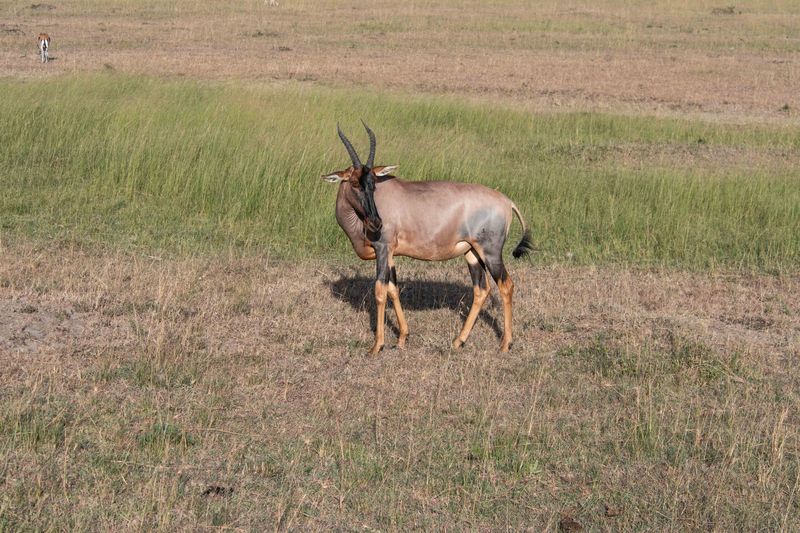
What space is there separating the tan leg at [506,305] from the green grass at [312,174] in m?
2.80

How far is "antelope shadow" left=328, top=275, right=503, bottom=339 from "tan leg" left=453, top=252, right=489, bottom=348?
0.55 m

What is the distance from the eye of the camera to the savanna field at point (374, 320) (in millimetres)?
5316

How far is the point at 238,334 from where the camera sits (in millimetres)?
7688

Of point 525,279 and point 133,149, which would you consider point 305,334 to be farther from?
point 133,149

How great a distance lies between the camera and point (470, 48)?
27109mm

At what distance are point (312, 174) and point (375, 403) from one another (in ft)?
18.0

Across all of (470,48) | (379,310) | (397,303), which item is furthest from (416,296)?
(470,48)

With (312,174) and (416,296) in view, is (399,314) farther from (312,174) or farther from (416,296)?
(312,174)

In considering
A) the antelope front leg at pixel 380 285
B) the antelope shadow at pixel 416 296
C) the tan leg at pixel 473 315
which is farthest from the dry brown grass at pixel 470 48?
the antelope front leg at pixel 380 285

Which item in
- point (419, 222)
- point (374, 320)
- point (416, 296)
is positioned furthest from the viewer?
point (416, 296)

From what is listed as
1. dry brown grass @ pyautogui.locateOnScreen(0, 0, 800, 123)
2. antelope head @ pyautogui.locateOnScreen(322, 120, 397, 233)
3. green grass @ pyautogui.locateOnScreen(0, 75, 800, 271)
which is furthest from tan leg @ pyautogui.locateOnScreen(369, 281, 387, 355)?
dry brown grass @ pyautogui.locateOnScreen(0, 0, 800, 123)

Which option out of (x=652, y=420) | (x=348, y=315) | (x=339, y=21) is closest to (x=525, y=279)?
(x=348, y=315)

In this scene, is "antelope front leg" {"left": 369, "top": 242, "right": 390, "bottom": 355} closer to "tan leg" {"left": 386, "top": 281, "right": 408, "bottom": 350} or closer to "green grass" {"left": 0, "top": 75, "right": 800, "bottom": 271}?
"tan leg" {"left": 386, "top": 281, "right": 408, "bottom": 350}

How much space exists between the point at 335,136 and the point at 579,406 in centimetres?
756
